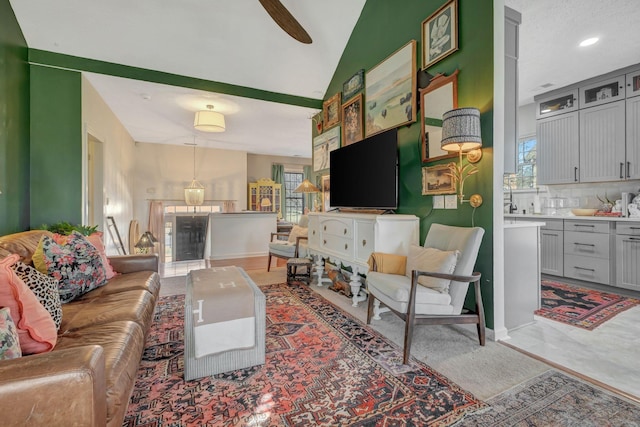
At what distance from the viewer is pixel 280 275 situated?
4453 millimetres

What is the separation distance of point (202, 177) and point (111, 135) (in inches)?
125

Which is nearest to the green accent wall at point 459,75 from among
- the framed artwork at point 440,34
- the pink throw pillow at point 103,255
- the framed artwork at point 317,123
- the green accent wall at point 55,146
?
the framed artwork at point 440,34

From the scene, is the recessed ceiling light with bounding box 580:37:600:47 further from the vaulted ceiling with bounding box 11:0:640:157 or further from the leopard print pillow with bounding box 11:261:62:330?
the leopard print pillow with bounding box 11:261:62:330

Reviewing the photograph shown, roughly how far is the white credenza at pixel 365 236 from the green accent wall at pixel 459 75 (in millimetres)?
196

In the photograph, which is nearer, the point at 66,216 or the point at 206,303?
the point at 206,303

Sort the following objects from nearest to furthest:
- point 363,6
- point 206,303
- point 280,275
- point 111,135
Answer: point 206,303 → point 363,6 → point 280,275 → point 111,135

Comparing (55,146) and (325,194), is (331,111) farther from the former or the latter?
(55,146)

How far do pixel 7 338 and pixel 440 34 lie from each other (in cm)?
347

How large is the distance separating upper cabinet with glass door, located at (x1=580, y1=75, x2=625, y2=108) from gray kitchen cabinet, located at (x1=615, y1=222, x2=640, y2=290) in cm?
173

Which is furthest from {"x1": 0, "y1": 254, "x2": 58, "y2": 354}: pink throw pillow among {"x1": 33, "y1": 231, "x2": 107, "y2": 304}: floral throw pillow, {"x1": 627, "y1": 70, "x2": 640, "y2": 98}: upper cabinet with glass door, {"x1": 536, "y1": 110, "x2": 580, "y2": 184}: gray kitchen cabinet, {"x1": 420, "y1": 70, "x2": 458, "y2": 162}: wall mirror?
{"x1": 627, "y1": 70, "x2": 640, "y2": 98}: upper cabinet with glass door

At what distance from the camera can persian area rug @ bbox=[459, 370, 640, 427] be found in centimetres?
141

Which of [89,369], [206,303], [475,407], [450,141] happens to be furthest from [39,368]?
[450,141]

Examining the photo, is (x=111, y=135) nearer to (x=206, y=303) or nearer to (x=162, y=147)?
(x=162, y=147)

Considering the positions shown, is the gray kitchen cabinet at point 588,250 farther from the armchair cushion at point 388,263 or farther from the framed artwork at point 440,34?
the framed artwork at point 440,34
